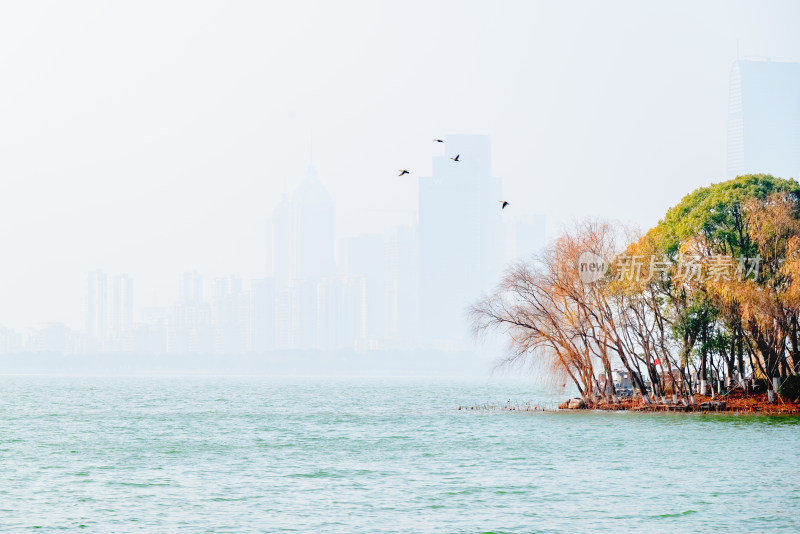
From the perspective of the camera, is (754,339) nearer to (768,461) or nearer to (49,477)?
(768,461)

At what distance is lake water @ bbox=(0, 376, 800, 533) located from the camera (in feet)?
81.6

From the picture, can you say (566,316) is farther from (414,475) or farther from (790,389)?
(414,475)

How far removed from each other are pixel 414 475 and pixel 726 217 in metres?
27.0

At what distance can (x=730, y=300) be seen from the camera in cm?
4900

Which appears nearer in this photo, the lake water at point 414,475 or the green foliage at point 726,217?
the lake water at point 414,475

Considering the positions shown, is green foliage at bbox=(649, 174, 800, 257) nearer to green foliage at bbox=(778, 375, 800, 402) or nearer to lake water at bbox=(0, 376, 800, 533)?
green foliage at bbox=(778, 375, 800, 402)

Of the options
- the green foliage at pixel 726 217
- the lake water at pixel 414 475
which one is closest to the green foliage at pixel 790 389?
the lake water at pixel 414 475

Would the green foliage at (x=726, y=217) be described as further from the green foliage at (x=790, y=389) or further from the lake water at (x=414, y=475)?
the lake water at (x=414, y=475)

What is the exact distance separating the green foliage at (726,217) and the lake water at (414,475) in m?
8.51

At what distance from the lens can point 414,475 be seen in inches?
1287

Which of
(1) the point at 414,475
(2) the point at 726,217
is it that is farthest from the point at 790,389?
(1) the point at 414,475

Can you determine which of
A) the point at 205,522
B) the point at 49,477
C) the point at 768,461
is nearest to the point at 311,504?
the point at 205,522

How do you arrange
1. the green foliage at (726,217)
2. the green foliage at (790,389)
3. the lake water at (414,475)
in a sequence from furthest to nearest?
1. the green foliage at (726,217)
2. the green foliage at (790,389)
3. the lake water at (414,475)

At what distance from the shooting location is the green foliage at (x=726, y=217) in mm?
52469
